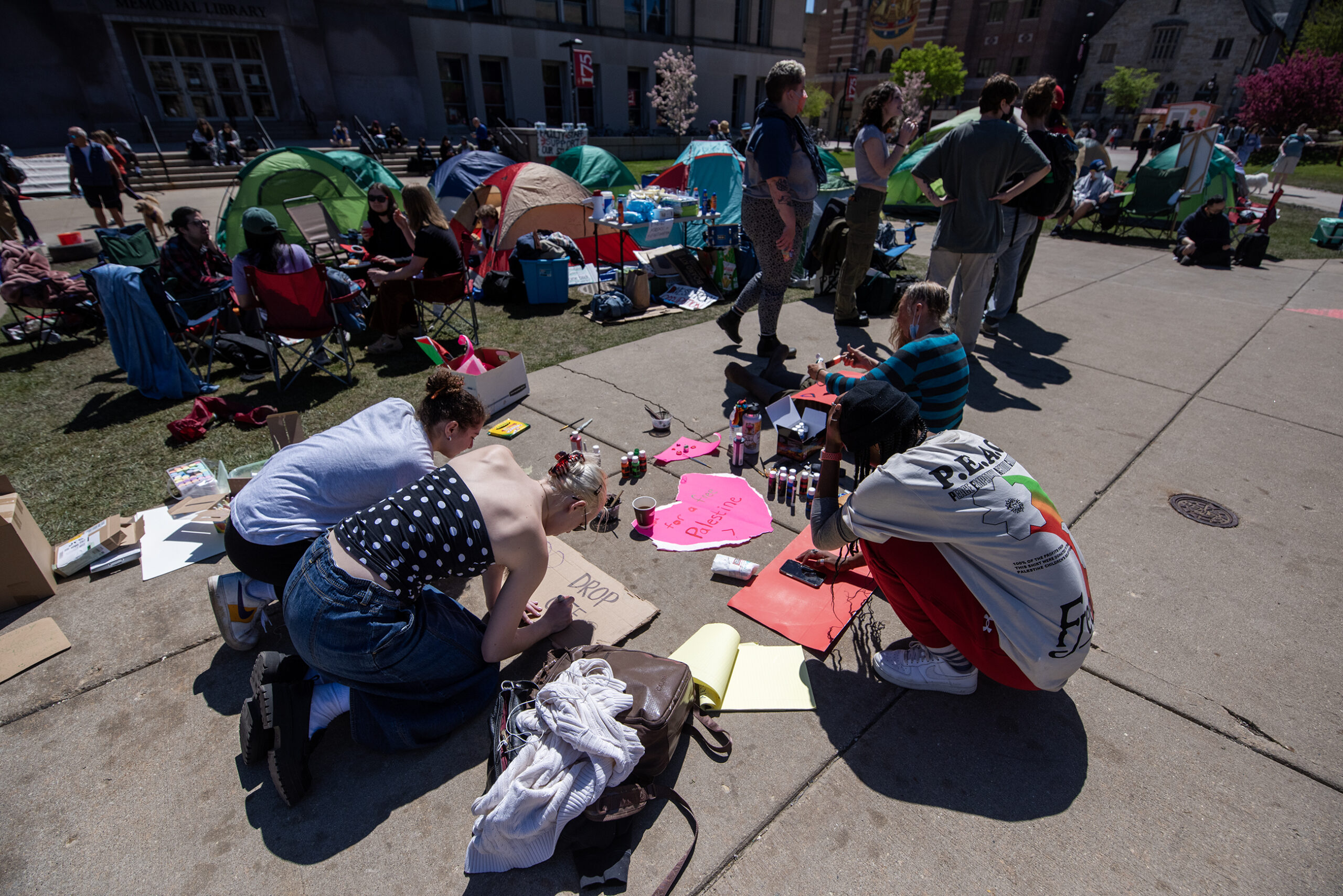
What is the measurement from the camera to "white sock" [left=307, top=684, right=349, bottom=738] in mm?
2352

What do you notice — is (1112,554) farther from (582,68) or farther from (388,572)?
(582,68)

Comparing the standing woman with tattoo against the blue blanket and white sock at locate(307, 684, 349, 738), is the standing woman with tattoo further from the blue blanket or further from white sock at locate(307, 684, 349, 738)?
the blue blanket

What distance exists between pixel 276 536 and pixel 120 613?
128 cm

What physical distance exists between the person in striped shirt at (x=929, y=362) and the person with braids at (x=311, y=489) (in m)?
2.14

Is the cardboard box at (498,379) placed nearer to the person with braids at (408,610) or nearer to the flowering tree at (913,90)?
the person with braids at (408,610)

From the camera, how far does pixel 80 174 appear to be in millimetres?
11625

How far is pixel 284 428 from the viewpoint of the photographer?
13.0 feet

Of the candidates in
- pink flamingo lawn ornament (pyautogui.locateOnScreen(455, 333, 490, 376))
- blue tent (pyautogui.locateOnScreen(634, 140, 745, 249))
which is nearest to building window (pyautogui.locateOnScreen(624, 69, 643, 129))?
blue tent (pyautogui.locateOnScreen(634, 140, 745, 249))

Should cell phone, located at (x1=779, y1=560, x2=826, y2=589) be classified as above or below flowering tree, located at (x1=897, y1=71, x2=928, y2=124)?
below

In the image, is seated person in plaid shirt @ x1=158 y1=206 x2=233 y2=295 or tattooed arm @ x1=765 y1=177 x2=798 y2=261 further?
seated person in plaid shirt @ x1=158 y1=206 x2=233 y2=295

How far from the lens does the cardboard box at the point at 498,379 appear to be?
4.80 meters

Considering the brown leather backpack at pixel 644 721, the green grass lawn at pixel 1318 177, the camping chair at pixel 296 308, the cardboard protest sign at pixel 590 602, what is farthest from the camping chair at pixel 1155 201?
the brown leather backpack at pixel 644 721

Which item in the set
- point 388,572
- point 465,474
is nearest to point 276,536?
point 388,572

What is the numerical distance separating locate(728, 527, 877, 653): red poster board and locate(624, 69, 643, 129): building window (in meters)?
Answer: 36.1
